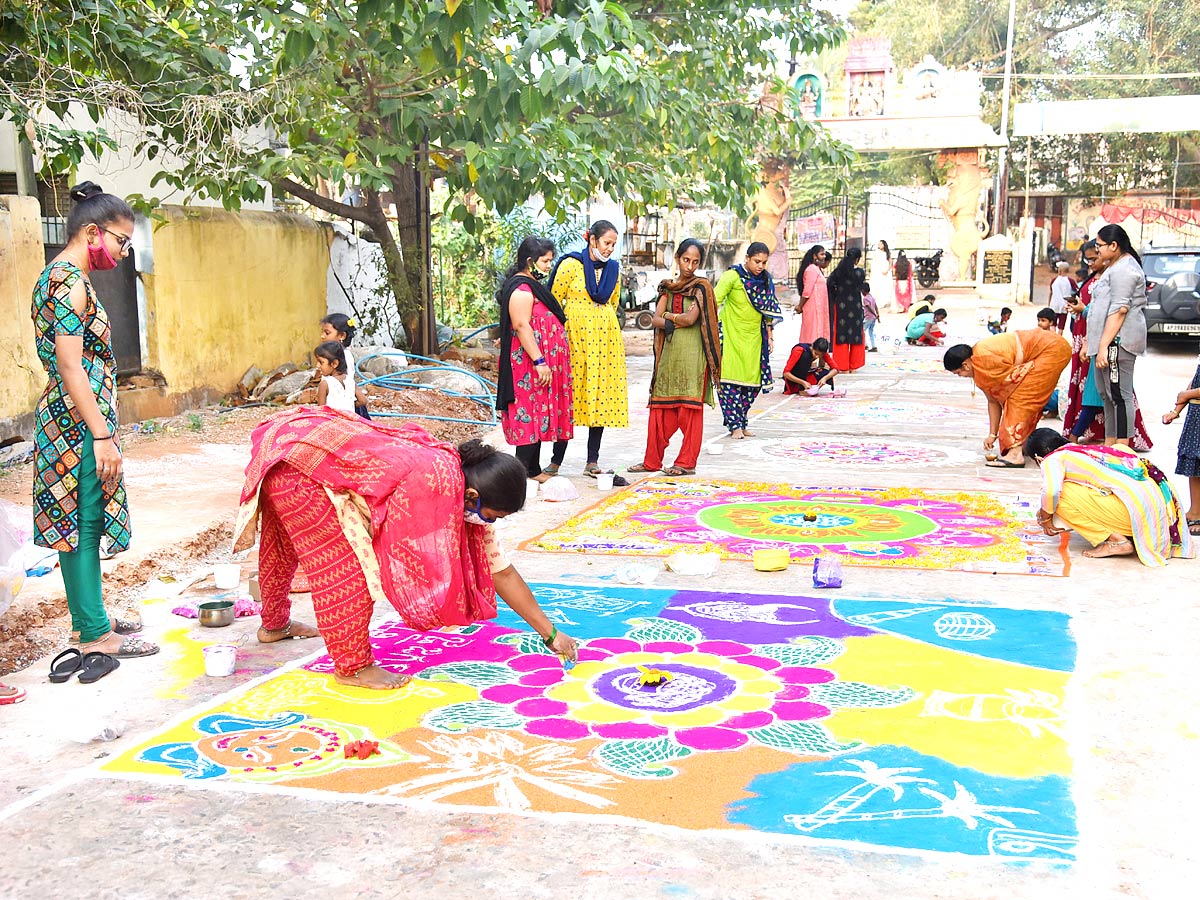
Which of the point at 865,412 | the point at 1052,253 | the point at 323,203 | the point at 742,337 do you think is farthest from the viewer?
the point at 1052,253

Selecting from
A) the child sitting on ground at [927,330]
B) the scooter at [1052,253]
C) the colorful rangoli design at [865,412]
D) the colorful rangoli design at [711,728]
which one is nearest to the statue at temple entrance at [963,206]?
the scooter at [1052,253]

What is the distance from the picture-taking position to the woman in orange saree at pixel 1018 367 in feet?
25.4

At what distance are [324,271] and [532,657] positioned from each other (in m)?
9.18

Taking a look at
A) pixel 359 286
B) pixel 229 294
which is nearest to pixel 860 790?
pixel 229 294

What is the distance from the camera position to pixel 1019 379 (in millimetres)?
7773

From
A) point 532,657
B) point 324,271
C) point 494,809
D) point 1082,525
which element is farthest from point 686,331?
point 324,271

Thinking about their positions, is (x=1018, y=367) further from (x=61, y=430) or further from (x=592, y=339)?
(x=61, y=430)

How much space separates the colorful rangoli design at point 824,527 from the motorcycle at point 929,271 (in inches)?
954

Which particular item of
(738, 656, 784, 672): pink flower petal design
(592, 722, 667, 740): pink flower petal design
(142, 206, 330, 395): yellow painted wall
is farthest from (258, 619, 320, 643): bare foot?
(142, 206, 330, 395): yellow painted wall

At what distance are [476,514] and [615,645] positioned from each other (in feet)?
3.11

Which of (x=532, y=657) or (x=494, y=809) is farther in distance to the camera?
(x=532, y=657)

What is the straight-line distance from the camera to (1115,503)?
17.9 feet

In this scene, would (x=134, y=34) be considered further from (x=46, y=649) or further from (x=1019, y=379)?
(x=1019, y=379)

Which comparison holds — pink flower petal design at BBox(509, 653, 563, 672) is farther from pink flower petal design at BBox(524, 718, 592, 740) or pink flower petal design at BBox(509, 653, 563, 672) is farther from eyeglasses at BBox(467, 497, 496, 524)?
eyeglasses at BBox(467, 497, 496, 524)
